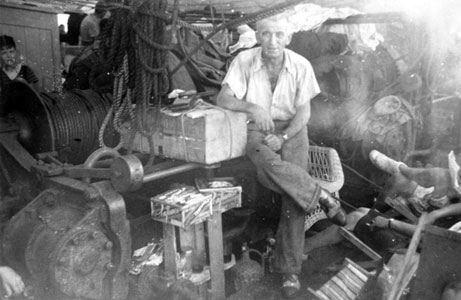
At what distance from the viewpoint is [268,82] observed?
12.3 feet

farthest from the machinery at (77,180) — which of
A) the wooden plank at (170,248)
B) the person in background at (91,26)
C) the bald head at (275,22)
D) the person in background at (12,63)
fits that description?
the person in background at (91,26)

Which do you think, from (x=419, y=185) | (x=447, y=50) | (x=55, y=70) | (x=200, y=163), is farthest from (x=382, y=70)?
(x=55, y=70)

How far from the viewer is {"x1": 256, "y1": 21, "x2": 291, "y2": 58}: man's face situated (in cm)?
344

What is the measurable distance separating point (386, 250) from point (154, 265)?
1.82m

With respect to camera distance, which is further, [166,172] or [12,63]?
[12,63]

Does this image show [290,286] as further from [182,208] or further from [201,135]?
[201,135]

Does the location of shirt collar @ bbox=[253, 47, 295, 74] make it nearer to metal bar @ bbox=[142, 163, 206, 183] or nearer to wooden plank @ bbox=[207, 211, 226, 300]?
metal bar @ bbox=[142, 163, 206, 183]

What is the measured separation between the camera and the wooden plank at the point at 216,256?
3113 millimetres

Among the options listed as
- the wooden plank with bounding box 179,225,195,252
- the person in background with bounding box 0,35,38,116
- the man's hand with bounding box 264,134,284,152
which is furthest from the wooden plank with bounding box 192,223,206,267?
the person in background with bounding box 0,35,38,116

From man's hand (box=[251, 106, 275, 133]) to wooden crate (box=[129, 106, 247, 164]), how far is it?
15 cm

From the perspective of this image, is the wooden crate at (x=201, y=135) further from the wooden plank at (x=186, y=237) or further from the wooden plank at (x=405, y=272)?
the wooden plank at (x=405, y=272)

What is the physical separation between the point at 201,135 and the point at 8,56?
3.19m

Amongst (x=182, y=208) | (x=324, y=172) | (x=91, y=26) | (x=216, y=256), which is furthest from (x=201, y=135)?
(x=91, y=26)

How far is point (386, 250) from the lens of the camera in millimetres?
3383
